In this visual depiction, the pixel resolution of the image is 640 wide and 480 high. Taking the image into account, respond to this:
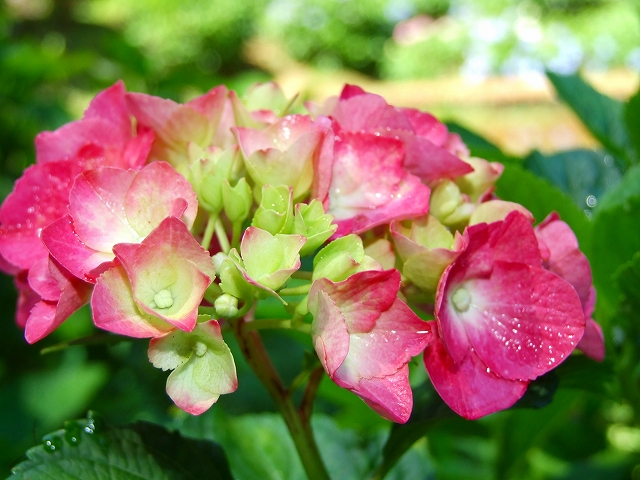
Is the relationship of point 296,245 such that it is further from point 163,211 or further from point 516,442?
point 516,442

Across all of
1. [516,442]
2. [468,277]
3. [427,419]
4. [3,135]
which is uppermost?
[468,277]

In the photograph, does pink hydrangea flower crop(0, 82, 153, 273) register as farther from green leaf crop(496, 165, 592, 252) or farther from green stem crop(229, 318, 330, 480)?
green leaf crop(496, 165, 592, 252)

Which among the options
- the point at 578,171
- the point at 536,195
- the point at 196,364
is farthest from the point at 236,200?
the point at 578,171

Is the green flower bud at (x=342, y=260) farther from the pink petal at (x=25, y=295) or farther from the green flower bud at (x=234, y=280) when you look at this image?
the pink petal at (x=25, y=295)

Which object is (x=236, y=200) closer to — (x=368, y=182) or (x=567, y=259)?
(x=368, y=182)

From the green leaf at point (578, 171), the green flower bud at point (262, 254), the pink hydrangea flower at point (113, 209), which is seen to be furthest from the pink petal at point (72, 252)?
the green leaf at point (578, 171)

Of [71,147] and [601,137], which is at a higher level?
[71,147]

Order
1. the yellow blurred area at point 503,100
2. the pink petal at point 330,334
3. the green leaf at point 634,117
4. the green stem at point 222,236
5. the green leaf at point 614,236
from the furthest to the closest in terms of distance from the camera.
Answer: the yellow blurred area at point 503,100
the green leaf at point 634,117
the green leaf at point 614,236
the green stem at point 222,236
the pink petal at point 330,334

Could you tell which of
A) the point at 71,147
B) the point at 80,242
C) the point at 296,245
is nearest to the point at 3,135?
the point at 71,147
